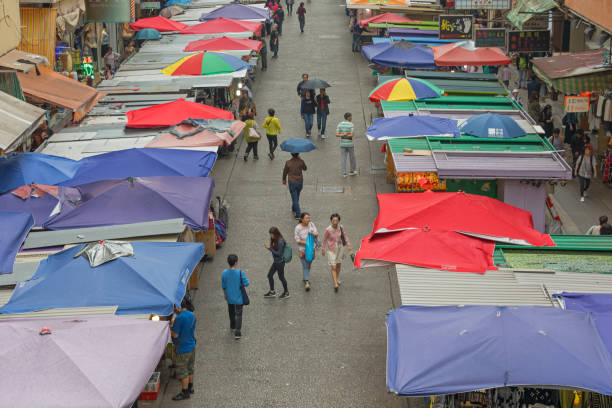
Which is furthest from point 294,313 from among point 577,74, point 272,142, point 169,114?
point 577,74

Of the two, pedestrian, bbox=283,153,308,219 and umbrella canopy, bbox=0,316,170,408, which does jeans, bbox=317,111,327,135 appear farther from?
umbrella canopy, bbox=0,316,170,408

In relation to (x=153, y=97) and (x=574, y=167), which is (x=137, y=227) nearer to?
(x=153, y=97)

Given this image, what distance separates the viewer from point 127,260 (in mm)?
11148

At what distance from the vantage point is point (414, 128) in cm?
1792

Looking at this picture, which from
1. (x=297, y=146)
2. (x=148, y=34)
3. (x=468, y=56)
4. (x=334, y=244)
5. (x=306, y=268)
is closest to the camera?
(x=334, y=244)

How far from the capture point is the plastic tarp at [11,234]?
11008 millimetres

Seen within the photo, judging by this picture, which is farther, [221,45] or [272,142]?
[221,45]

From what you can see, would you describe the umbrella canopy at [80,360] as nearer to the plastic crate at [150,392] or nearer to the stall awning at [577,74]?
the plastic crate at [150,392]

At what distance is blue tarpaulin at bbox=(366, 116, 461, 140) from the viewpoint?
58.3 ft

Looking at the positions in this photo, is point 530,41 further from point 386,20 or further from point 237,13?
point 237,13

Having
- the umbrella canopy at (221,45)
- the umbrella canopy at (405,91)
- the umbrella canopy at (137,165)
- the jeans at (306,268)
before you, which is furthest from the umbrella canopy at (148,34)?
the jeans at (306,268)

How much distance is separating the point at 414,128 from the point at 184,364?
8.60 metres

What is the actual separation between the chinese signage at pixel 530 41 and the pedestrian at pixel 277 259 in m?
13.0

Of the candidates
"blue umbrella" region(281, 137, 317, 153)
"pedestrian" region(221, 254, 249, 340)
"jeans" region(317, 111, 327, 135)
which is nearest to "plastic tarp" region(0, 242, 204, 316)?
"pedestrian" region(221, 254, 249, 340)
